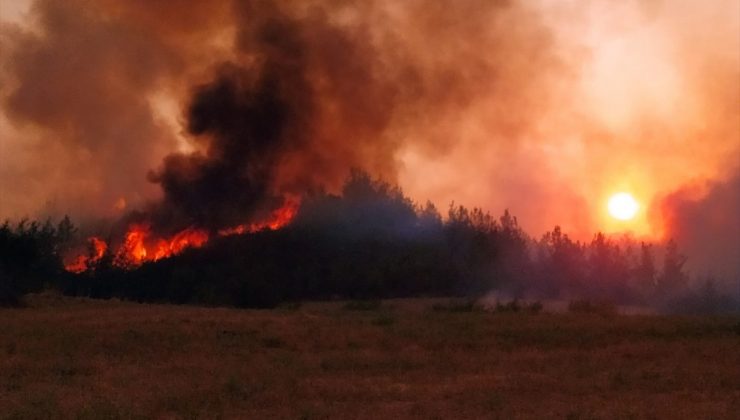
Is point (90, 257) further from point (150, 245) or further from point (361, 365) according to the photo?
point (361, 365)

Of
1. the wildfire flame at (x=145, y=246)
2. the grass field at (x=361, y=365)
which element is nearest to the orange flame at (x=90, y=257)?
the wildfire flame at (x=145, y=246)

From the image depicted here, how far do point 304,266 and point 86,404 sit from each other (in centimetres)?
4090

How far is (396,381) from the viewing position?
20344mm

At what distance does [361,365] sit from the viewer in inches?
896

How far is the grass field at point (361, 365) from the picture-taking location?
54.1ft

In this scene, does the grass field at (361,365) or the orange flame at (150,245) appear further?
the orange flame at (150,245)

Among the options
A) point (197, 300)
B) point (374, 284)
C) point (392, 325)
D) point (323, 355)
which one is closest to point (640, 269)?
Answer: point (374, 284)

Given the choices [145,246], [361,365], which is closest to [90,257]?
[145,246]

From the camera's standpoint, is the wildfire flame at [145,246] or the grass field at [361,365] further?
the wildfire flame at [145,246]

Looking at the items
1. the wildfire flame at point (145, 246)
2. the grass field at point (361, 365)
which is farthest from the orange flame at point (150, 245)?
the grass field at point (361, 365)

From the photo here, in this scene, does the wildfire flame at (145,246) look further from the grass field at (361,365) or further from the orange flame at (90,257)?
the grass field at (361,365)

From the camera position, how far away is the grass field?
16484 millimetres

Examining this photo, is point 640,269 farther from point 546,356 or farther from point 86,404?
point 86,404

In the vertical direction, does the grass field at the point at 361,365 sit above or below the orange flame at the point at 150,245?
below
